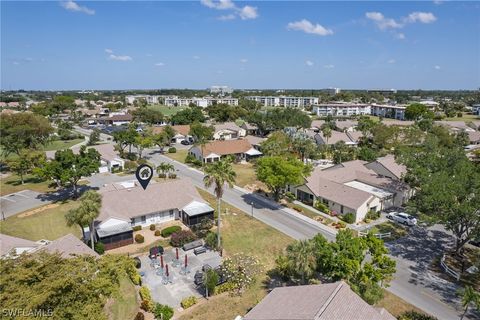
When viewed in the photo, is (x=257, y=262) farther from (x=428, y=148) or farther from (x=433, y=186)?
(x=428, y=148)

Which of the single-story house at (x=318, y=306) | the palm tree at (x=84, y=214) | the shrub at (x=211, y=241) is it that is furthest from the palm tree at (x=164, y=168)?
the single-story house at (x=318, y=306)

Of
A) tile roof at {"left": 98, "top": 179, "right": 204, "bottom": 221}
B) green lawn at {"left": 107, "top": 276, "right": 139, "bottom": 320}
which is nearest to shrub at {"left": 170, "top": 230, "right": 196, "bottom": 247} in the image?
tile roof at {"left": 98, "top": 179, "right": 204, "bottom": 221}

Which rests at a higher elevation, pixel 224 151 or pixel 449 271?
pixel 224 151

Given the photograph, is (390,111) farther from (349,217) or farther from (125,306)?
(125,306)

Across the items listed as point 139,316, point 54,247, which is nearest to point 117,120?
point 54,247

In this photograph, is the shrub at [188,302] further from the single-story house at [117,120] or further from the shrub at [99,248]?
the single-story house at [117,120]

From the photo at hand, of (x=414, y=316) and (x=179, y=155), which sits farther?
(x=179, y=155)

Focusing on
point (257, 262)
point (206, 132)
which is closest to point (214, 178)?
point (257, 262)
